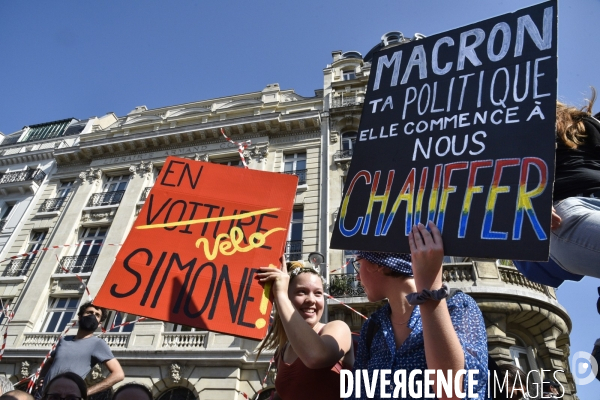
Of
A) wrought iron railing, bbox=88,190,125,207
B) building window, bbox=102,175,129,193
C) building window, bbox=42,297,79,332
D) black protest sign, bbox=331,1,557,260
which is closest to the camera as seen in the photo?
black protest sign, bbox=331,1,557,260

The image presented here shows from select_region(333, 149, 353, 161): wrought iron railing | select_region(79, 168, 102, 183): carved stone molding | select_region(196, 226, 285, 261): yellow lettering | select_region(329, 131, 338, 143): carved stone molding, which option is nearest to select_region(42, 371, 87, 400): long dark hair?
select_region(196, 226, 285, 261): yellow lettering

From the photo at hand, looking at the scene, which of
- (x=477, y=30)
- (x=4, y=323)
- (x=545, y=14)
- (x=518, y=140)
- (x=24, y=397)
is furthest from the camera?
A: (x=4, y=323)

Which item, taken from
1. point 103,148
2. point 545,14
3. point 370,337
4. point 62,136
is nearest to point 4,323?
point 103,148

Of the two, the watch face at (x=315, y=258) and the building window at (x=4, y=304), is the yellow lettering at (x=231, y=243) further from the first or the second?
the building window at (x=4, y=304)

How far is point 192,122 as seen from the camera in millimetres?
19438

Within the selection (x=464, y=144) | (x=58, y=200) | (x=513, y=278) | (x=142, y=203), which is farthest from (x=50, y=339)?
(x=464, y=144)

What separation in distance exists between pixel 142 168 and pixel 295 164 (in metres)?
7.67

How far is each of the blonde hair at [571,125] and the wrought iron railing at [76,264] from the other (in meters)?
16.4

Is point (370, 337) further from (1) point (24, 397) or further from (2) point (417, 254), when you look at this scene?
(1) point (24, 397)

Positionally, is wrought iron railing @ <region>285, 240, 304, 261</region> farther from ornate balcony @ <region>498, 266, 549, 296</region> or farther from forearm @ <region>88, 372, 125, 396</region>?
forearm @ <region>88, 372, 125, 396</region>

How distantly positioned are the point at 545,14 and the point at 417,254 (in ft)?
5.88

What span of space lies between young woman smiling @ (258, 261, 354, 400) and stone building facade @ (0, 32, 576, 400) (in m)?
7.81

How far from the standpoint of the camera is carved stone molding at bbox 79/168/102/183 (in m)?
18.3

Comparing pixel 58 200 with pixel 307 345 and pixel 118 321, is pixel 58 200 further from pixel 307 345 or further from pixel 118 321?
pixel 307 345
